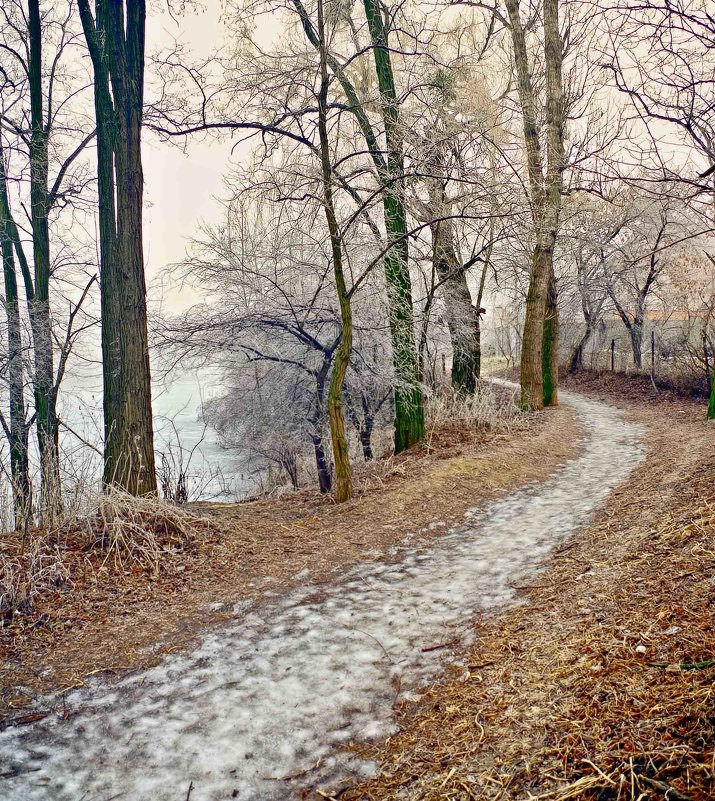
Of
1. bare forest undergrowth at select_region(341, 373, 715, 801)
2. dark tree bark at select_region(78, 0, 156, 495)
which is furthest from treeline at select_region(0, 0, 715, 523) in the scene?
bare forest undergrowth at select_region(341, 373, 715, 801)

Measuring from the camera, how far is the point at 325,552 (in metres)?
5.31

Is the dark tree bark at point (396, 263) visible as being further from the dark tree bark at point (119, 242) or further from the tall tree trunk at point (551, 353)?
the tall tree trunk at point (551, 353)

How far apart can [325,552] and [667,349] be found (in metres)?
16.8

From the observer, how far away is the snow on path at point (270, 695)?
247 centimetres

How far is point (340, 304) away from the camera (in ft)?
22.1

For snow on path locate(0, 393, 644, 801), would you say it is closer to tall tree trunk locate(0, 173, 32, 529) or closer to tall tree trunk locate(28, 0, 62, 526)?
tall tree trunk locate(28, 0, 62, 526)

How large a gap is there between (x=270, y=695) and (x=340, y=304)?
4668 millimetres

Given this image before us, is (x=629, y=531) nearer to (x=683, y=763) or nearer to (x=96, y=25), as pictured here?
(x=683, y=763)

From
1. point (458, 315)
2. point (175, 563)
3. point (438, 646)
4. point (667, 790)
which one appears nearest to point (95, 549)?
point (175, 563)

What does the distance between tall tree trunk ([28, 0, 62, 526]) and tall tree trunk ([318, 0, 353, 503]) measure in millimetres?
4781

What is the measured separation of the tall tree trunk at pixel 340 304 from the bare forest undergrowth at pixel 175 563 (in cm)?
39

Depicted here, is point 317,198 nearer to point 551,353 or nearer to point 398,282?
point 398,282

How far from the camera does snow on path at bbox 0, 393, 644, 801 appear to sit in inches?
97.3

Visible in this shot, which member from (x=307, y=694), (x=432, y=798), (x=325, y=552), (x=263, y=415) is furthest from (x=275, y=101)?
(x=263, y=415)
